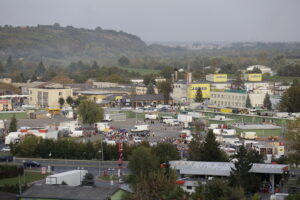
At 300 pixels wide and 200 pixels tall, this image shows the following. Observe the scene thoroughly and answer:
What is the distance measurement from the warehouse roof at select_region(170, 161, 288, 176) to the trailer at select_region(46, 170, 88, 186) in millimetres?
1497

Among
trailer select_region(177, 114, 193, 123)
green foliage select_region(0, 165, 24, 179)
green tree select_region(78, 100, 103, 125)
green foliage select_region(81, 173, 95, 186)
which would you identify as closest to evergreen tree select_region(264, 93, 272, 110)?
trailer select_region(177, 114, 193, 123)

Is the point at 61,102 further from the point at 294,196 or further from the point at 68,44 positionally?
the point at 68,44

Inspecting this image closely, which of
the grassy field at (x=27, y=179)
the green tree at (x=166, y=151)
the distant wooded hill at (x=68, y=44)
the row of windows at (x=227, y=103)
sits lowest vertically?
the grassy field at (x=27, y=179)

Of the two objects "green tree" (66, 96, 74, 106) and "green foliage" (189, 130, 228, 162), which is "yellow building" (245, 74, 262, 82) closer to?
"green tree" (66, 96, 74, 106)

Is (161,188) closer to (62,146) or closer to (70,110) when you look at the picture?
(62,146)

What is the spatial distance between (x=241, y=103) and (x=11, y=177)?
1431 cm

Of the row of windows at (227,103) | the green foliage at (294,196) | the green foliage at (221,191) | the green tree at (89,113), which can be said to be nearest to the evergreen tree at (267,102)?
the row of windows at (227,103)

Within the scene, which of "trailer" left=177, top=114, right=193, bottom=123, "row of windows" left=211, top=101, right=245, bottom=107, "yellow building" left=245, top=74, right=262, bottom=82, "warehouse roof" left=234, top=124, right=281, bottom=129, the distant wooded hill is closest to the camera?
"warehouse roof" left=234, top=124, right=281, bottom=129

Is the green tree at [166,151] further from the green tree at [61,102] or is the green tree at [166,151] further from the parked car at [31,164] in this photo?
the green tree at [61,102]

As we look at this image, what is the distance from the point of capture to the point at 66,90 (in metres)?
28.3

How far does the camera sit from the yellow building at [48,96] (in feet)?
91.4

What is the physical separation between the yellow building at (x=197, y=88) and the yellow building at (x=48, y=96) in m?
4.72

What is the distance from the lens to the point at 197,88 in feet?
92.8

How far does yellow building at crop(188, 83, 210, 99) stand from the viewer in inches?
1111
